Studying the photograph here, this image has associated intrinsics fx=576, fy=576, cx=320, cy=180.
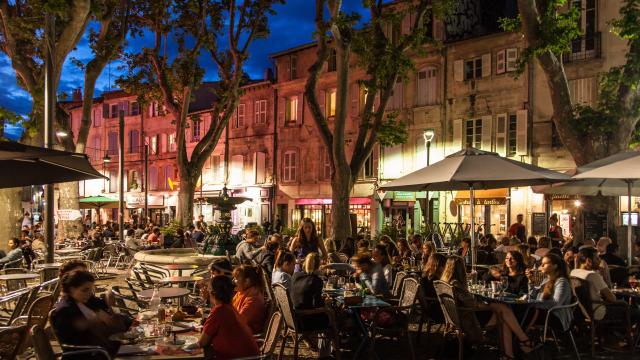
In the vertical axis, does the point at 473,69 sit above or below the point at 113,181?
above

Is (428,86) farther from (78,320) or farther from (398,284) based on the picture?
(78,320)

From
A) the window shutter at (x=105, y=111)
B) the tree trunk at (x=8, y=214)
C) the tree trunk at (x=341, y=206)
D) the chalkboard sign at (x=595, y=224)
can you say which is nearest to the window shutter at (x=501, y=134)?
the chalkboard sign at (x=595, y=224)

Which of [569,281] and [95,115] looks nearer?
[569,281]

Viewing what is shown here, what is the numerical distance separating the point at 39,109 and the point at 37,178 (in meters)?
10.0

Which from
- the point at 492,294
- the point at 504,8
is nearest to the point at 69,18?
the point at 492,294

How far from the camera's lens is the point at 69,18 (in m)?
14.0

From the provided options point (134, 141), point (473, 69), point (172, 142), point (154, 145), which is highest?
point (473, 69)

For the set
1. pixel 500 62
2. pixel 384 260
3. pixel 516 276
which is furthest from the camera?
pixel 500 62

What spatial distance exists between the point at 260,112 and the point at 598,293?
3076 centimetres

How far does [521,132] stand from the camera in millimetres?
23672

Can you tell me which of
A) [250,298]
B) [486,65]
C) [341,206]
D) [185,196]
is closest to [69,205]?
[185,196]

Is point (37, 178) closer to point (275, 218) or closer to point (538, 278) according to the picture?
point (538, 278)

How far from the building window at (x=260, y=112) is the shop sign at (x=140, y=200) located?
1293 cm

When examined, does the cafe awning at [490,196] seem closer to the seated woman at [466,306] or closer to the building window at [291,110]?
the building window at [291,110]
